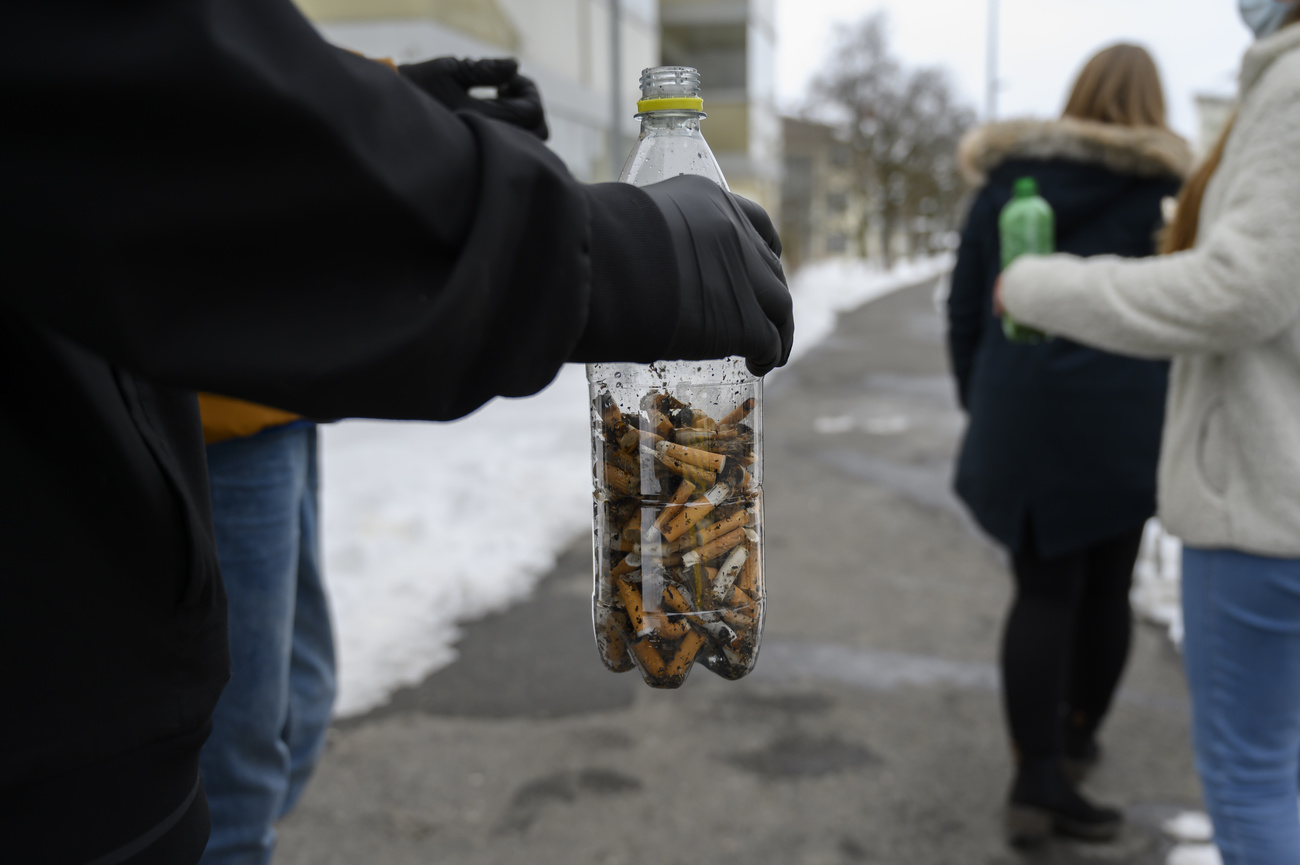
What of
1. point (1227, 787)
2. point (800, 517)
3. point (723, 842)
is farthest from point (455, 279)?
point (800, 517)

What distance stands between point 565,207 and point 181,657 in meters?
0.66

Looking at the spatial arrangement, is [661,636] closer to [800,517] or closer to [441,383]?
[441,383]

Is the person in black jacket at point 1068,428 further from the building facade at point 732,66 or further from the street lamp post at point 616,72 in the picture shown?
the building facade at point 732,66

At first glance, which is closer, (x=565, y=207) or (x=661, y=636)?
(x=565, y=207)

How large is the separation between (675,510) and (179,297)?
0.65 metres

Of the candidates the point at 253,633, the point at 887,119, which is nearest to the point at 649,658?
the point at 253,633

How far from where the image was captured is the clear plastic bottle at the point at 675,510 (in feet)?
4.36

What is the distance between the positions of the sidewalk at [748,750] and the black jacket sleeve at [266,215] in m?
2.43

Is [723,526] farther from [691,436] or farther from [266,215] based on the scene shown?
[266,215]

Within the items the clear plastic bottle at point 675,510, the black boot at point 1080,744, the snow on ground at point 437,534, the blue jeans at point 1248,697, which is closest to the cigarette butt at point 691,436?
the clear plastic bottle at point 675,510

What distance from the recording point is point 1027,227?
124 inches

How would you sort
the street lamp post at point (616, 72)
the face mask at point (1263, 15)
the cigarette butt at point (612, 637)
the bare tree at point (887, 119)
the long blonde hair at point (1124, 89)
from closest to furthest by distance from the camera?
1. the cigarette butt at point (612, 637)
2. the face mask at point (1263, 15)
3. the long blonde hair at point (1124, 89)
4. the street lamp post at point (616, 72)
5. the bare tree at point (887, 119)

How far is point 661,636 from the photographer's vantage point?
54.6 inches

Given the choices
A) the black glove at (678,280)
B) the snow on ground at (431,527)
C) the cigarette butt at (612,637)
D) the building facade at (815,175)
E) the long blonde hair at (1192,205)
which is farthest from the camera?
the building facade at (815,175)
